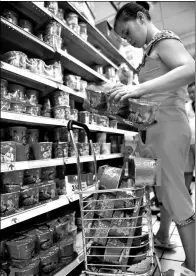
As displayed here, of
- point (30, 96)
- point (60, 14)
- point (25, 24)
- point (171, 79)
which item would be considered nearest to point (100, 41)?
point (60, 14)

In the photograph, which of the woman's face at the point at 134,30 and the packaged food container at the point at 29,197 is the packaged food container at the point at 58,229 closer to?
the packaged food container at the point at 29,197

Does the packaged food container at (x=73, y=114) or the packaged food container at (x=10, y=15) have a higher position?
the packaged food container at (x=10, y=15)

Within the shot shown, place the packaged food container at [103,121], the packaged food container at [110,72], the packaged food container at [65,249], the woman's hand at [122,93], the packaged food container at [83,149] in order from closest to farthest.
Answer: the woman's hand at [122,93] → the packaged food container at [65,249] → the packaged food container at [83,149] → the packaged food container at [103,121] → the packaged food container at [110,72]

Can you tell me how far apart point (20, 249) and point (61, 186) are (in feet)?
2.21

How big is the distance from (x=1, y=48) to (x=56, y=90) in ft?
1.85

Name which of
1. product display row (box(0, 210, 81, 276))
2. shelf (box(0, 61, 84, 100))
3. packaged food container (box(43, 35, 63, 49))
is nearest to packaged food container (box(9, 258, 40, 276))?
product display row (box(0, 210, 81, 276))

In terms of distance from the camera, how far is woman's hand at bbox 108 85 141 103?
3.61 feet

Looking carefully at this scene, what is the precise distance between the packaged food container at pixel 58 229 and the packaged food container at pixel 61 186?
25 cm

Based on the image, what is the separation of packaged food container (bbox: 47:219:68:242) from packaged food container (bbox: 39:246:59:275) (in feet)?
0.58

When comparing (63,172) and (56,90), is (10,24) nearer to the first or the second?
(56,90)

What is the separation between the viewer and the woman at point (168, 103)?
117 centimetres

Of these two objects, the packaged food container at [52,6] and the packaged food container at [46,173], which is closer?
the packaged food container at [46,173]

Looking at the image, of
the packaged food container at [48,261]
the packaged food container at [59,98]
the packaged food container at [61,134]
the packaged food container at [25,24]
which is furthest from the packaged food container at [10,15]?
the packaged food container at [48,261]

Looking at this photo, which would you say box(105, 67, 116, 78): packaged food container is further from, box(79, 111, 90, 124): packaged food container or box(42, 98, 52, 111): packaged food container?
box(42, 98, 52, 111): packaged food container
